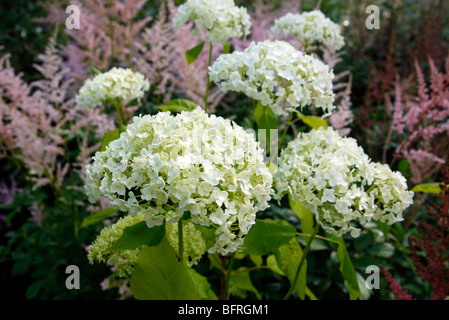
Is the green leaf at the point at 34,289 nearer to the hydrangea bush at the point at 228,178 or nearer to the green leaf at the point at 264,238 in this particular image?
the hydrangea bush at the point at 228,178

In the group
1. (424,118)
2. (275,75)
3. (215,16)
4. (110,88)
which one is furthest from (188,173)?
(424,118)

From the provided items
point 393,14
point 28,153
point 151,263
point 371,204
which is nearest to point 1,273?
point 28,153

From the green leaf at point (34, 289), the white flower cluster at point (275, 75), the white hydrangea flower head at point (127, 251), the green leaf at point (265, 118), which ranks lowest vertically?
the green leaf at point (34, 289)

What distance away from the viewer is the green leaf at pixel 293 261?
139cm

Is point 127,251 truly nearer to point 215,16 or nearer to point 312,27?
point 215,16

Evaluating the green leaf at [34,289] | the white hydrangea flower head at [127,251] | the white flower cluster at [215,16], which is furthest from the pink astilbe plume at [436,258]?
the green leaf at [34,289]

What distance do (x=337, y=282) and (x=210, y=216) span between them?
1442 millimetres

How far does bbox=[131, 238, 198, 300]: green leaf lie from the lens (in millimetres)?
1104

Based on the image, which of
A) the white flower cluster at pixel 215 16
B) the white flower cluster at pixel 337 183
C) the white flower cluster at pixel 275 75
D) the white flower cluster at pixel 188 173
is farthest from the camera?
the white flower cluster at pixel 215 16

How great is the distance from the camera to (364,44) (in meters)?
3.55

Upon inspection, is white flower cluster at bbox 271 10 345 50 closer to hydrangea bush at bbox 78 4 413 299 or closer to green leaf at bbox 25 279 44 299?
hydrangea bush at bbox 78 4 413 299

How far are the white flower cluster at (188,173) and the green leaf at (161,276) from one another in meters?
0.16

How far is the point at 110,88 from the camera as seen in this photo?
175 cm

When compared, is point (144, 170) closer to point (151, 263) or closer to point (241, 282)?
point (151, 263)
